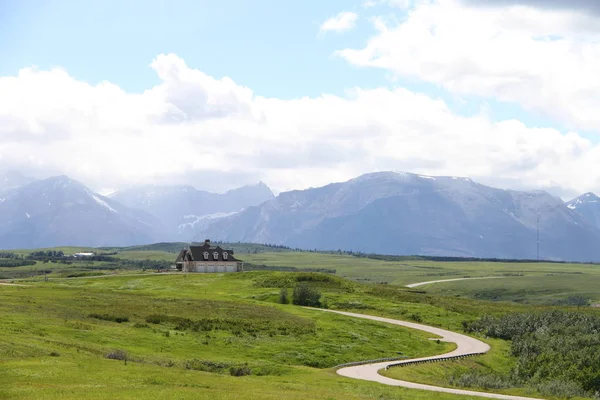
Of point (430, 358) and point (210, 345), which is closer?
point (210, 345)

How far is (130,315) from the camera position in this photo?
8869cm

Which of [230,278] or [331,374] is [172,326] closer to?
[331,374]

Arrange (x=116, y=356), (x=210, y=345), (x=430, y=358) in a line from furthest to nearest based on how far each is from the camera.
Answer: (x=430, y=358), (x=210, y=345), (x=116, y=356)

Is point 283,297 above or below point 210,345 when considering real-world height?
above

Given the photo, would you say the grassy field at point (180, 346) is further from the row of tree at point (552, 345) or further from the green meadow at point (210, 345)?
the row of tree at point (552, 345)

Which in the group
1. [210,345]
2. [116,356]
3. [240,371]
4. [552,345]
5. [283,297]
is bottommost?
[552,345]

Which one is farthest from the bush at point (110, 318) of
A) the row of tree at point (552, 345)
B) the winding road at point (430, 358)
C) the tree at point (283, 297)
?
the tree at point (283, 297)

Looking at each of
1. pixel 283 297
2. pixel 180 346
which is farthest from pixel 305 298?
pixel 180 346

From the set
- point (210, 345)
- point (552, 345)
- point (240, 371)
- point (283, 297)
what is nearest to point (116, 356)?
point (240, 371)

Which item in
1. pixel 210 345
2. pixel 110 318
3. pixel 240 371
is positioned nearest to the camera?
pixel 240 371

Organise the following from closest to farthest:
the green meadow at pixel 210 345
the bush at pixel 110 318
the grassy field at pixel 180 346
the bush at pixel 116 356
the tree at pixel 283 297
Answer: the grassy field at pixel 180 346, the green meadow at pixel 210 345, the bush at pixel 116 356, the bush at pixel 110 318, the tree at pixel 283 297

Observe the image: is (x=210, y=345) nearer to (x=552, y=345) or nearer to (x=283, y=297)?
(x=552, y=345)

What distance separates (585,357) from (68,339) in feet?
181

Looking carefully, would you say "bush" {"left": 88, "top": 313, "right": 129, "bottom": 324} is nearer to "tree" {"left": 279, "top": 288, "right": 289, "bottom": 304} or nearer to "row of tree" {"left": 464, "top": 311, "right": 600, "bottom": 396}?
"row of tree" {"left": 464, "top": 311, "right": 600, "bottom": 396}
